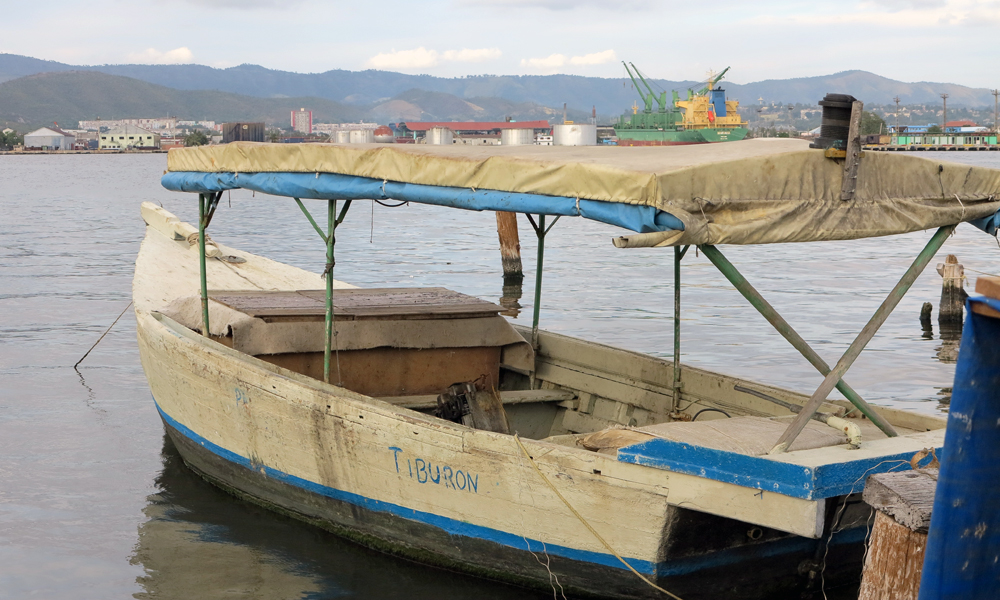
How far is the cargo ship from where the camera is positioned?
88.1 m

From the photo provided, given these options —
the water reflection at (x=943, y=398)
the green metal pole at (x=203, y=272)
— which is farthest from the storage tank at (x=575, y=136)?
the water reflection at (x=943, y=398)

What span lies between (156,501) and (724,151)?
222 inches

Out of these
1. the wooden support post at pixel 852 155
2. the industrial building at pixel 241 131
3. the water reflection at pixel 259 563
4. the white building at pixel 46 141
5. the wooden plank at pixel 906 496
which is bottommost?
the water reflection at pixel 259 563

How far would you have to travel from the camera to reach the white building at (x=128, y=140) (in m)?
150

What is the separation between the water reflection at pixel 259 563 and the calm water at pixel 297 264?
0.02m

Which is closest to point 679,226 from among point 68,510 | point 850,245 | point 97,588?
point 97,588

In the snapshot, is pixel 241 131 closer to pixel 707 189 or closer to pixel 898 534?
pixel 707 189

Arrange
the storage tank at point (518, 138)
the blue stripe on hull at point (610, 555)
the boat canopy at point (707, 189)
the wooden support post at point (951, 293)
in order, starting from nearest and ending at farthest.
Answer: the boat canopy at point (707, 189)
the blue stripe on hull at point (610, 555)
the storage tank at point (518, 138)
the wooden support post at point (951, 293)

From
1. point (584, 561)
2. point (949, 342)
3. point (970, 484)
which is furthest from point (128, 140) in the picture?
point (970, 484)

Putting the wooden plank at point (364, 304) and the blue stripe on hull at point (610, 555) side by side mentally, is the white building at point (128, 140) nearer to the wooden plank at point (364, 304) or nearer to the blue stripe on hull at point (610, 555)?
the wooden plank at point (364, 304)

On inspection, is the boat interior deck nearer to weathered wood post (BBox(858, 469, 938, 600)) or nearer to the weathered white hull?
the weathered white hull

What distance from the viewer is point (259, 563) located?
697 centimetres

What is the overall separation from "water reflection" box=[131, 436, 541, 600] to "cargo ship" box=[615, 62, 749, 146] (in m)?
80.5

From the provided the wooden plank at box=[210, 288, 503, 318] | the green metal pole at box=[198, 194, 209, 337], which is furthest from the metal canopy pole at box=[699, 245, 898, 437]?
the green metal pole at box=[198, 194, 209, 337]
